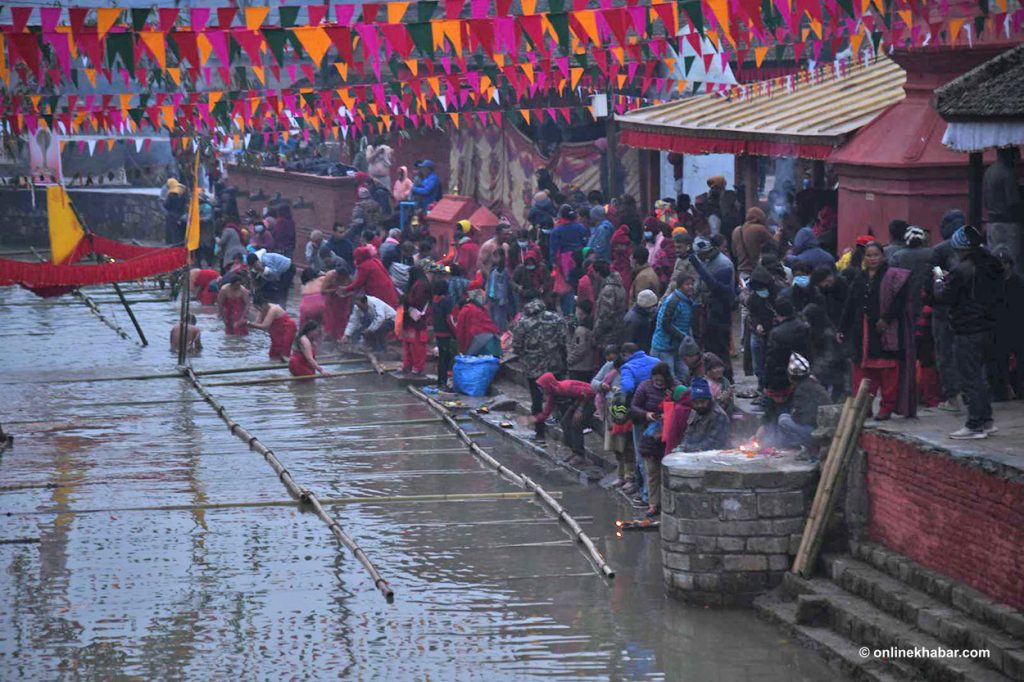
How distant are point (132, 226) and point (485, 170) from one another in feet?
54.8

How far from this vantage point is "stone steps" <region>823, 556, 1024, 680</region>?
9.73m

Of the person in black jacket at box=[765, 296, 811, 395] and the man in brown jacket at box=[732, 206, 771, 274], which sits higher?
the man in brown jacket at box=[732, 206, 771, 274]

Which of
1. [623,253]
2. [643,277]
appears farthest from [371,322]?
[643,277]

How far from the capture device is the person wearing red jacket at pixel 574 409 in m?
16.8

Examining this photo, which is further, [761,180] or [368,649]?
[761,180]

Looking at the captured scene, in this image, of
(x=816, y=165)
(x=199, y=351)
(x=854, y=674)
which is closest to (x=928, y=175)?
Result: (x=816, y=165)

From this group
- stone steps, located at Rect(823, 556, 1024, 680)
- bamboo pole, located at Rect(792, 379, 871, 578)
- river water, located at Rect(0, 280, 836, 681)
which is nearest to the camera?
stone steps, located at Rect(823, 556, 1024, 680)

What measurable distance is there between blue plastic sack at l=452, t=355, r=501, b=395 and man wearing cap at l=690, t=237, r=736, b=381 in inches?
189

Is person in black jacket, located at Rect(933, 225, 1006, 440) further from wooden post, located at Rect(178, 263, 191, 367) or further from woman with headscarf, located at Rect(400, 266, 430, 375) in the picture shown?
wooden post, located at Rect(178, 263, 191, 367)

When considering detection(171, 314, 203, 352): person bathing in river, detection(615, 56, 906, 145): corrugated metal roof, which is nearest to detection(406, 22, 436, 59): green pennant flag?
detection(615, 56, 906, 145): corrugated metal roof

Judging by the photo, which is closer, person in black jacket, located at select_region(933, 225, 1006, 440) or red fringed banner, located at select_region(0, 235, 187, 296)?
person in black jacket, located at select_region(933, 225, 1006, 440)

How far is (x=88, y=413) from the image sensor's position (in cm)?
2047

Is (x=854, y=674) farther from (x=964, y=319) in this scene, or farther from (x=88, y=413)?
(x=88, y=413)

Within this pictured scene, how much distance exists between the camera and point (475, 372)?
2103 cm
